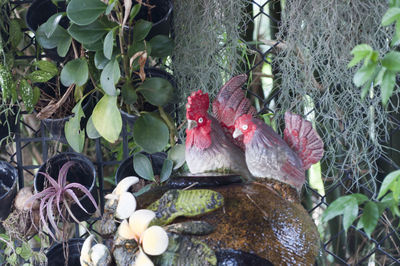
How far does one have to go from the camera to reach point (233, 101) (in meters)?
0.81

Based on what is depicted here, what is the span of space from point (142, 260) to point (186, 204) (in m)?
0.08

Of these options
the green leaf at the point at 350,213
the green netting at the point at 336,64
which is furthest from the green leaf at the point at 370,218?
the green netting at the point at 336,64

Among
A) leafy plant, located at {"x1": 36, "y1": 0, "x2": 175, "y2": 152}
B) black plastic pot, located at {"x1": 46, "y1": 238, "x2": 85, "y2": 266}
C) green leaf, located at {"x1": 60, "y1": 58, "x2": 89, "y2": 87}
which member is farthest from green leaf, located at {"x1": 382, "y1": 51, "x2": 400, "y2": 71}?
black plastic pot, located at {"x1": 46, "y1": 238, "x2": 85, "y2": 266}

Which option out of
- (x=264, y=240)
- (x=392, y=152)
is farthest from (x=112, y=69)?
(x=392, y=152)

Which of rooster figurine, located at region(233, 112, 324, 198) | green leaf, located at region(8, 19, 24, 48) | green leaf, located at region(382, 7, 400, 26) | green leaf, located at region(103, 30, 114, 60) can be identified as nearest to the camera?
green leaf, located at region(382, 7, 400, 26)

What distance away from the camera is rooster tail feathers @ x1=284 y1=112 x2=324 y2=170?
755 millimetres

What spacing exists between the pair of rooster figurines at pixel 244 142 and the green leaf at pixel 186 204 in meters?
0.14

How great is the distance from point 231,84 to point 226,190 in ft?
0.77

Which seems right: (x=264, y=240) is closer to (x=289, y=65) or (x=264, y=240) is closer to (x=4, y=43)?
(x=289, y=65)

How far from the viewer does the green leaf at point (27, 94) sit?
3.30ft

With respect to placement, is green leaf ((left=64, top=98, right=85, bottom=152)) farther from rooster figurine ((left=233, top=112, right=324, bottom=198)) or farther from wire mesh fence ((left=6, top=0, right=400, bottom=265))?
rooster figurine ((left=233, top=112, right=324, bottom=198))

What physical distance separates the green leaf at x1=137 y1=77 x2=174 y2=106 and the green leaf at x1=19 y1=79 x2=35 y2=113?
0.70ft

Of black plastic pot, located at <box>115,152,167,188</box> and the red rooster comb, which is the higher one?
the red rooster comb

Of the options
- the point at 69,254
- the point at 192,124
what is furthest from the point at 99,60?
the point at 69,254
